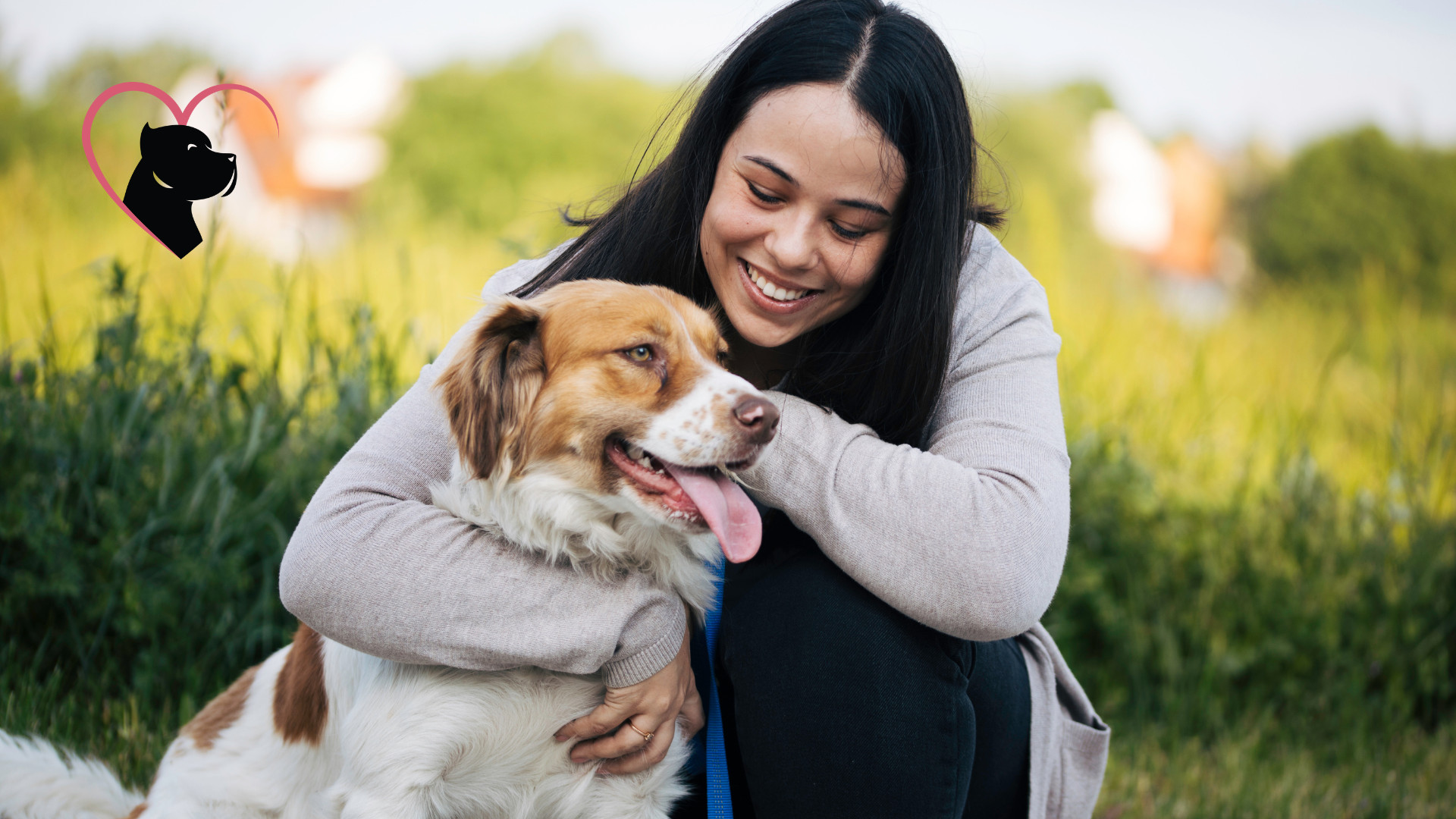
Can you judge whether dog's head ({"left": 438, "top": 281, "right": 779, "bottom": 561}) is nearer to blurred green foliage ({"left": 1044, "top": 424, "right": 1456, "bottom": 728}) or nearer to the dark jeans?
the dark jeans

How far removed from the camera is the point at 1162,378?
4719mm

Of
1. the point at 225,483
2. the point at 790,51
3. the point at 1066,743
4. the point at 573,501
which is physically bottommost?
the point at 1066,743

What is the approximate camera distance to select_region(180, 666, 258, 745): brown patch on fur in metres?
2.07

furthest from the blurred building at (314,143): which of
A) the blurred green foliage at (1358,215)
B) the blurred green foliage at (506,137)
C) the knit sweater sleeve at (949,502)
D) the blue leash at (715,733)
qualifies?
the blurred green foliage at (1358,215)

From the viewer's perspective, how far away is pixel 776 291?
7.00ft

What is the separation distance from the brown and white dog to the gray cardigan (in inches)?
3.4

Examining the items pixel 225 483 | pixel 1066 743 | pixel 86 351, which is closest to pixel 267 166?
pixel 86 351

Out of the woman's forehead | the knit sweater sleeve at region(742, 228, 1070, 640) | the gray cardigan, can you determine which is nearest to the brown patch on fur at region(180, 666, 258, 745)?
the gray cardigan

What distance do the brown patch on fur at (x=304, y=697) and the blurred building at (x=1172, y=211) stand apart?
8195mm

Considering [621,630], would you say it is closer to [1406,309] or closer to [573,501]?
[573,501]

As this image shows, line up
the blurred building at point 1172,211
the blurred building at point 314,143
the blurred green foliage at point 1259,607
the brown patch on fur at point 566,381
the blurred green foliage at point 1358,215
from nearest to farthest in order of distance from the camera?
the brown patch on fur at point 566,381
the blurred green foliage at point 1259,607
the blurred building at point 314,143
the blurred green foliage at point 1358,215
the blurred building at point 1172,211

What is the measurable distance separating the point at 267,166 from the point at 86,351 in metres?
4.53

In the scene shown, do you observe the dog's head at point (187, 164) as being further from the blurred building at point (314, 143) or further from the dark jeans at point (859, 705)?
the blurred building at point (314, 143)

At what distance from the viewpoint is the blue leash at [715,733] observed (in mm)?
1955
